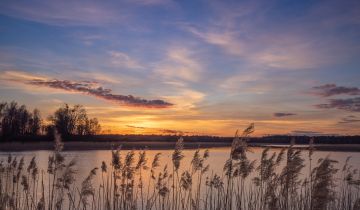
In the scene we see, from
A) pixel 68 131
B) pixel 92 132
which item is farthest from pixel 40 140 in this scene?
pixel 92 132

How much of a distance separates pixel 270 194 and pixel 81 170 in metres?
19.7

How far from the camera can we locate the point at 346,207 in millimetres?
12625

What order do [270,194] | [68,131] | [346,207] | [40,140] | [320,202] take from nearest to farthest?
[320,202] → [270,194] → [346,207] → [40,140] → [68,131]

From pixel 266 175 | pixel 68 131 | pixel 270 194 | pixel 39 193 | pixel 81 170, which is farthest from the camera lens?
pixel 68 131

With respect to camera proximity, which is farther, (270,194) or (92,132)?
(92,132)

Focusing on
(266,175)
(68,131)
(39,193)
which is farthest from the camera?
(68,131)

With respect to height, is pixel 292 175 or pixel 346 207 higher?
pixel 292 175

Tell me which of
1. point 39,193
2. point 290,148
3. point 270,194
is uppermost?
point 290,148

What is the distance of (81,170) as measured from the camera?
26406mm

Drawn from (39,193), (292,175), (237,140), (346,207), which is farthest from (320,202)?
(39,193)

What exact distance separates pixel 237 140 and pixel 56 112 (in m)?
81.2

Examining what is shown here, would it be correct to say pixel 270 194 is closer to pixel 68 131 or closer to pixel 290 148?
pixel 290 148

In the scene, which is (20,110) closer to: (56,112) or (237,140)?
(56,112)

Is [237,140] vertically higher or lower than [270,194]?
Answer: higher
